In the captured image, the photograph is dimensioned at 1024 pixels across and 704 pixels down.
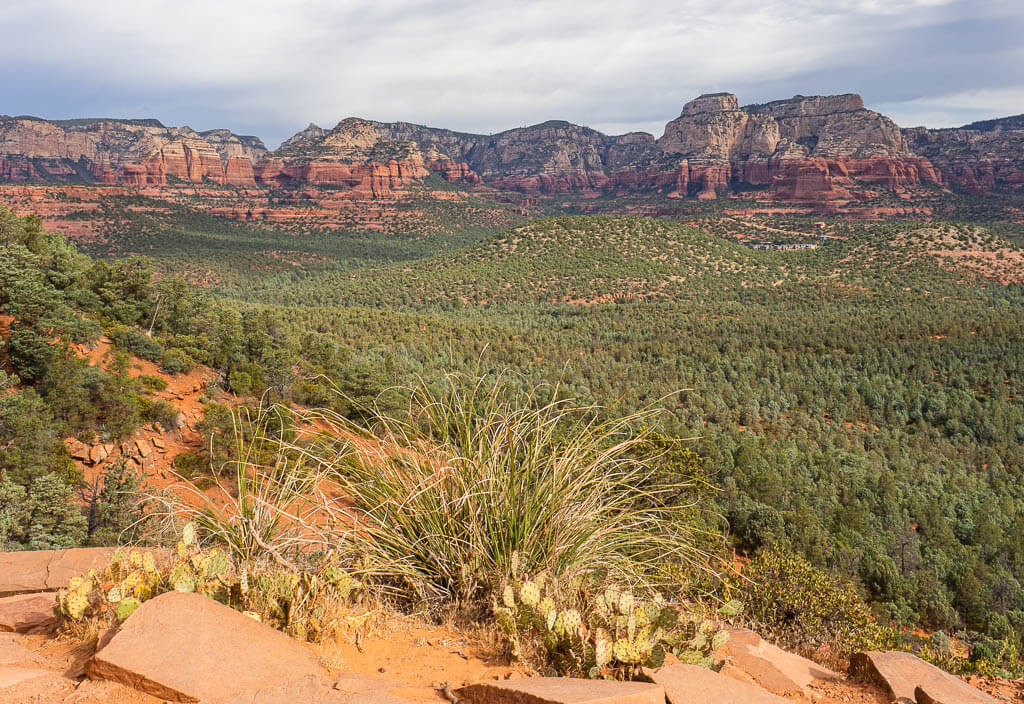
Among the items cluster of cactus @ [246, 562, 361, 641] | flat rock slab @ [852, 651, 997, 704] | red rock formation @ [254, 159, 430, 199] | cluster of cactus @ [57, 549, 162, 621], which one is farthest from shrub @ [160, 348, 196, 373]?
red rock formation @ [254, 159, 430, 199]

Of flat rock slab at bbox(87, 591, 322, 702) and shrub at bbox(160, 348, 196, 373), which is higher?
flat rock slab at bbox(87, 591, 322, 702)

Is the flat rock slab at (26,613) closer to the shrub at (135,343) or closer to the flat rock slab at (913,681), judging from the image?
the flat rock slab at (913,681)

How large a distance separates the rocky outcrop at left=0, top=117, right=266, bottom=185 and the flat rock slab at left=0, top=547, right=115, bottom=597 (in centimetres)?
15099

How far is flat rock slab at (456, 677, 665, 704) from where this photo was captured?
2451 millimetres

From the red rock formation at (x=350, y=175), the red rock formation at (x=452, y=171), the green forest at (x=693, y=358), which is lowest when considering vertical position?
the green forest at (x=693, y=358)

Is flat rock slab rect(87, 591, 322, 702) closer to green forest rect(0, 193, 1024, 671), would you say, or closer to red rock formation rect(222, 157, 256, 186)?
green forest rect(0, 193, 1024, 671)

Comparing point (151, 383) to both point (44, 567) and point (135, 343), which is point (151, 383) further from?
point (44, 567)

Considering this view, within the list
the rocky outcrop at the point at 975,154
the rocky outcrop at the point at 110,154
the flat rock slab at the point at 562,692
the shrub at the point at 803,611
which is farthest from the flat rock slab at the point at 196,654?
the rocky outcrop at the point at 110,154

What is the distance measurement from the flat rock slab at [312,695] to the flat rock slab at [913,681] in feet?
9.36

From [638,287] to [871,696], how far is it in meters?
57.0

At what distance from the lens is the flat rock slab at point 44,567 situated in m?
4.35

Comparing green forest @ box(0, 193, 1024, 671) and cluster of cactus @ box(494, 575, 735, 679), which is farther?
green forest @ box(0, 193, 1024, 671)

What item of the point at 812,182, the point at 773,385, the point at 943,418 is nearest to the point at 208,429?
the point at 773,385

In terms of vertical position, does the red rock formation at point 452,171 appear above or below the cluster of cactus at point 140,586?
above
